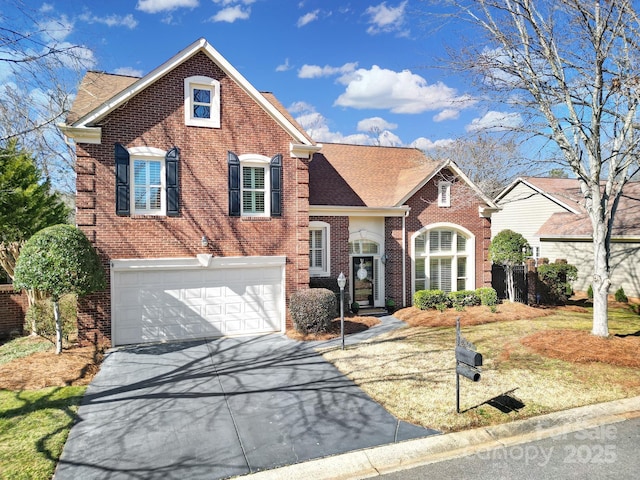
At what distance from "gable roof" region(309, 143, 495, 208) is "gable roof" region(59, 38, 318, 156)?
2.93 metres

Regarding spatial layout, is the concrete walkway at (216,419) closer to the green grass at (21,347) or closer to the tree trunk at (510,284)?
the green grass at (21,347)

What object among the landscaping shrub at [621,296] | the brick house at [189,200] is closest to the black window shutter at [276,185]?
the brick house at [189,200]

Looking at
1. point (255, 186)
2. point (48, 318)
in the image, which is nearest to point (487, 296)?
point (255, 186)

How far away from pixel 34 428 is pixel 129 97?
27.7 ft

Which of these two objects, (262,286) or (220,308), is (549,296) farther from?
(220,308)

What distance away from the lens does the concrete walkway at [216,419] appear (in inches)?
230

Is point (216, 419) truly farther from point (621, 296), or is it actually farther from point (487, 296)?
point (621, 296)

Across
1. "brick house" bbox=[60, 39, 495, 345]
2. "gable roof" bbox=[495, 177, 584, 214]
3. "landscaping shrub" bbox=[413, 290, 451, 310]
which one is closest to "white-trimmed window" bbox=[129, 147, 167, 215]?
"brick house" bbox=[60, 39, 495, 345]

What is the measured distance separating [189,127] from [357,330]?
26.0 feet

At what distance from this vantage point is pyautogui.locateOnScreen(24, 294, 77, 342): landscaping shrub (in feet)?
40.0

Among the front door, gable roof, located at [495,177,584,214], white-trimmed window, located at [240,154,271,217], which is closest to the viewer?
white-trimmed window, located at [240,154,271,217]

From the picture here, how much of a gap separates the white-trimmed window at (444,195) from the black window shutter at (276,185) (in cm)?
703

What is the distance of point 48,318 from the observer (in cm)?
1227

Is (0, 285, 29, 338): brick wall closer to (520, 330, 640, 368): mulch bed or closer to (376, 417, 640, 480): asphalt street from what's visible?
(376, 417, 640, 480): asphalt street
